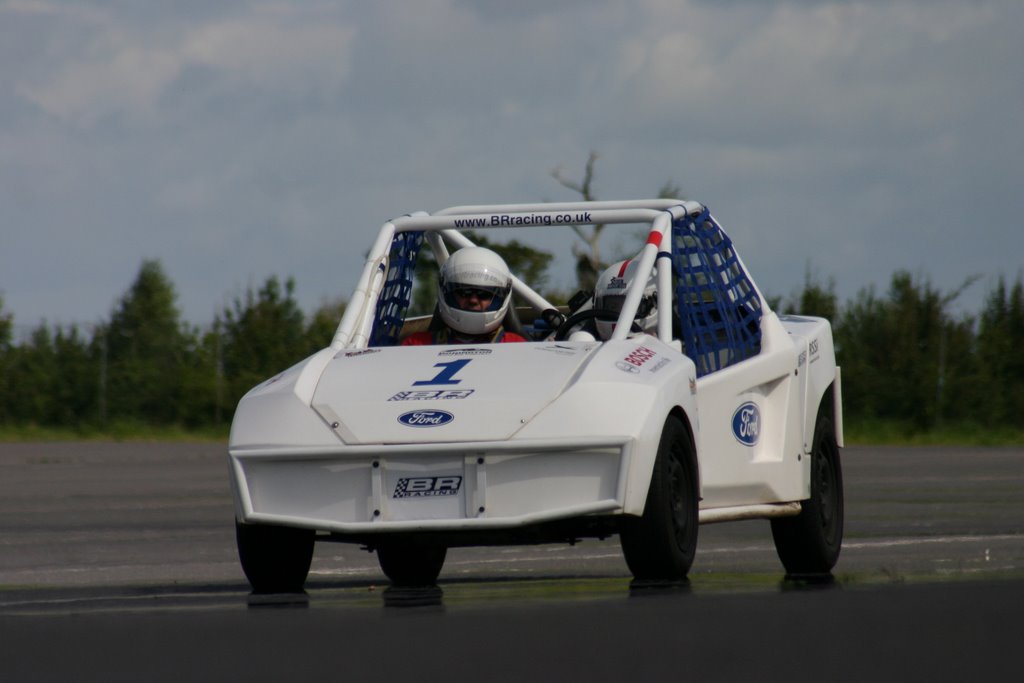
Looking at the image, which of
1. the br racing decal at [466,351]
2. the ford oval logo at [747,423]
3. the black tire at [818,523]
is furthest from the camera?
the black tire at [818,523]

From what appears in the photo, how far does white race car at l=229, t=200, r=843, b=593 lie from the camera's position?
8.05 meters

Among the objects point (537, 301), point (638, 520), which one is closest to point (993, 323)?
point (537, 301)

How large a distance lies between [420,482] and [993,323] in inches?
1410

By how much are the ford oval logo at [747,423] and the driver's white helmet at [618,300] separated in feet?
2.21

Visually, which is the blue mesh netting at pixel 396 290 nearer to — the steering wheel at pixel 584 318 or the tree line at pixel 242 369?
the steering wheel at pixel 584 318

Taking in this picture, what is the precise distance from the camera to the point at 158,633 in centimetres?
655

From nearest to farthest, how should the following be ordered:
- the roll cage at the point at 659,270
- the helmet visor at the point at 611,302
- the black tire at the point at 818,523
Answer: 1. the roll cage at the point at 659,270
2. the helmet visor at the point at 611,302
3. the black tire at the point at 818,523

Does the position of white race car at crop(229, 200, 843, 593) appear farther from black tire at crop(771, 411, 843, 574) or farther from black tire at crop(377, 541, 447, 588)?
black tire at crop(377, 541, 447, 588)

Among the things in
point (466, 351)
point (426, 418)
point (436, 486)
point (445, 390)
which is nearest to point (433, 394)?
point (445, 390)

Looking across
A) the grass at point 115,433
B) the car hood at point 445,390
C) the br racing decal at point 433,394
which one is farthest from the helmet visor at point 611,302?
the grass at point 115,433

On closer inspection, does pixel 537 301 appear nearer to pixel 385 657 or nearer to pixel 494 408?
pixel 494 408

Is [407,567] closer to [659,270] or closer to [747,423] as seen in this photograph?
[747,423]

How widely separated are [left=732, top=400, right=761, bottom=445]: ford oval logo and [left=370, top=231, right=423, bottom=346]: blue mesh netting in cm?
199

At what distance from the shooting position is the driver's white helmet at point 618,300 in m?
10.1
